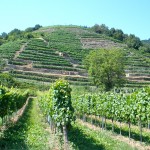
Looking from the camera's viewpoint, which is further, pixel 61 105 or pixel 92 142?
pixel 92 142

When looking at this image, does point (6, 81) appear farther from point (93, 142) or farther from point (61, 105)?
point (61, 105)

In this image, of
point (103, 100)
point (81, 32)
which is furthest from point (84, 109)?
point (81, 32)

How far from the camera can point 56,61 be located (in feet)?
376

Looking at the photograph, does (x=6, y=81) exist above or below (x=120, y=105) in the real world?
above

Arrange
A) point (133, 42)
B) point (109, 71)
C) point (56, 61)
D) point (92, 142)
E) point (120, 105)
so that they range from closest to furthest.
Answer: point (92, 142)
point (120, 105)
point (109, 71)
point (56, 61)
point (133, 42)

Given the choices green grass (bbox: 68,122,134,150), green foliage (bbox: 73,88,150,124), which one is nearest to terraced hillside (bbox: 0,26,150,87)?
green foliage (bbox: 73,88,150,124)

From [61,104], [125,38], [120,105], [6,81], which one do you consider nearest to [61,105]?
[61,104]

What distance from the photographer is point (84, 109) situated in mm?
41781

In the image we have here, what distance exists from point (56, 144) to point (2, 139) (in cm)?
363

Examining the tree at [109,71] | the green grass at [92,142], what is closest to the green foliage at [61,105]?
the green grass at [92,142]

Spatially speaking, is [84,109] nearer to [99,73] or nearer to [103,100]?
[103,100]

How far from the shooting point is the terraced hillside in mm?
99250

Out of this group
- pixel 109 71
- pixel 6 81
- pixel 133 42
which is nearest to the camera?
pixel 109 71

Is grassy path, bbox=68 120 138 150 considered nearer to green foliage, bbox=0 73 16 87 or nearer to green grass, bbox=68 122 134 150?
green grass, bbox=68 122 134 150
